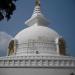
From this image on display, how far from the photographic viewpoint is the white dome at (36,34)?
2908 centimetres

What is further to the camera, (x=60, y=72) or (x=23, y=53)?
(x=23, y=53)

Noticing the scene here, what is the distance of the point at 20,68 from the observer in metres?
25.1

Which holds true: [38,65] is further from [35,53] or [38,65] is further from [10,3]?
[10,3]

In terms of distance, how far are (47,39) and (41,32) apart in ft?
3.39

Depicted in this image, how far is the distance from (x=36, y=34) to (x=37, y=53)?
2369 millimetres

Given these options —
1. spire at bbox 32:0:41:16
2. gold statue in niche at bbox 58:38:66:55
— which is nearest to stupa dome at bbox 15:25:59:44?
gold statue in niche at bbox 58:38:66:55

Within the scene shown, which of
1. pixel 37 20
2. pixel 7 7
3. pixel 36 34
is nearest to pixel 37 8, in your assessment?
pixel 37 20

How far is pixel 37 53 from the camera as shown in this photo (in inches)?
1092

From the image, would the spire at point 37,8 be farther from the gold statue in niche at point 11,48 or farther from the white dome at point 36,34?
the gold statue in niche at point 11,48

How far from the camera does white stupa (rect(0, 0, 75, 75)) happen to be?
25000 millimetres

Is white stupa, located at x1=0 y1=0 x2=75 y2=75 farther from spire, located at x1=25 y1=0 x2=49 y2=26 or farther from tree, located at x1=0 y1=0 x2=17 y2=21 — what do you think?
tree, located at x1=0 y1=0 x2=17 y2=21

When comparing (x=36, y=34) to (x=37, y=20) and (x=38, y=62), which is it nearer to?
(x=37, y=20)

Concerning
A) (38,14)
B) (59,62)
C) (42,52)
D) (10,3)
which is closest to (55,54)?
(42,52)

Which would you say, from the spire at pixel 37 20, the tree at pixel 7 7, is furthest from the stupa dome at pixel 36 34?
the tree at pixel 7 7
